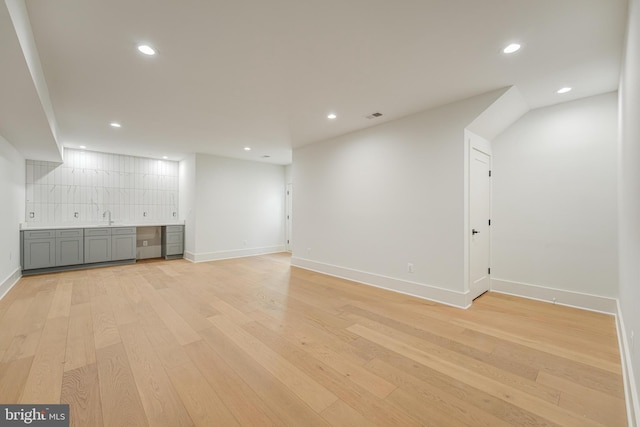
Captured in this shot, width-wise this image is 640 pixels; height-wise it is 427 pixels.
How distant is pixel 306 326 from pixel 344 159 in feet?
10.3

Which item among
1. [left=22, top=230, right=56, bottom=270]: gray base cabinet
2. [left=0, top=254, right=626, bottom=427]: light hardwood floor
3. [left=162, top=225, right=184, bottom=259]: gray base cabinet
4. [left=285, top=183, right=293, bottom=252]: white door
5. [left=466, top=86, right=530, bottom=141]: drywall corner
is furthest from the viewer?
[left=285, top=183, right=293, bottom=252]: white door

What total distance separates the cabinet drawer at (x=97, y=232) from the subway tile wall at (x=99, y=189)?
67cm

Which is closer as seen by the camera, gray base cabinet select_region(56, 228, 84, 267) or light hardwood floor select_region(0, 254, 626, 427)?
light hardwood floor select_region(0, 254, 626, 427)

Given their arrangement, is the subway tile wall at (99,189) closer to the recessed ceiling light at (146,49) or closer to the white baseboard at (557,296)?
the recessed ceiling light at (146,49)

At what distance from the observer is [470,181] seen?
348 centimetres

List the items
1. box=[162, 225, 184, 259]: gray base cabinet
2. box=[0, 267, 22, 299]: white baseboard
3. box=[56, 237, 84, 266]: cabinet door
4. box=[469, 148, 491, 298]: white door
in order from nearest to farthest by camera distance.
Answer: box=[469, 148, 491, 298]: white door, box=[0, 267, 22, 299]: white baseboard, box=[56, 237, 84, 266]: cabinet door, box=[162, 225, 184, 259]: gray base cabinet

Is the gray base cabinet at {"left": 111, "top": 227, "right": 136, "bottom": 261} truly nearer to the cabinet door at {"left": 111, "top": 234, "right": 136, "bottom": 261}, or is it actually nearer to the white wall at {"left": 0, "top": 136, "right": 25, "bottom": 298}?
Answer: the cabinet door at {"left": 111, "top": 234, "right": 136, "bottom": 261}

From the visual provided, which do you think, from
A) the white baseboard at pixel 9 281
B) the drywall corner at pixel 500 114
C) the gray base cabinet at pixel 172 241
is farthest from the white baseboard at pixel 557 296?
the white baseboard at pixel 9 281

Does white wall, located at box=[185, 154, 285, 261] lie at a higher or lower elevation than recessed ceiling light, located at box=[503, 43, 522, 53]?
lower

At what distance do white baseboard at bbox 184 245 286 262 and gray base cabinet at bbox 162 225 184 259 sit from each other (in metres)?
0.23

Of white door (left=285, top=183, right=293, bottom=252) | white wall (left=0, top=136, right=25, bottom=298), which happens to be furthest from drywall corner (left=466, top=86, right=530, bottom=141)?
white wall (left=0, top=136, right=25, bottom=298)

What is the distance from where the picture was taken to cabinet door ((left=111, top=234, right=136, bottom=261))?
19.2 ft

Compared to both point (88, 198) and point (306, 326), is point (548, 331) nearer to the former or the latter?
point (306, 326)

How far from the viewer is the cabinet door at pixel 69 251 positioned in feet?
17.0
